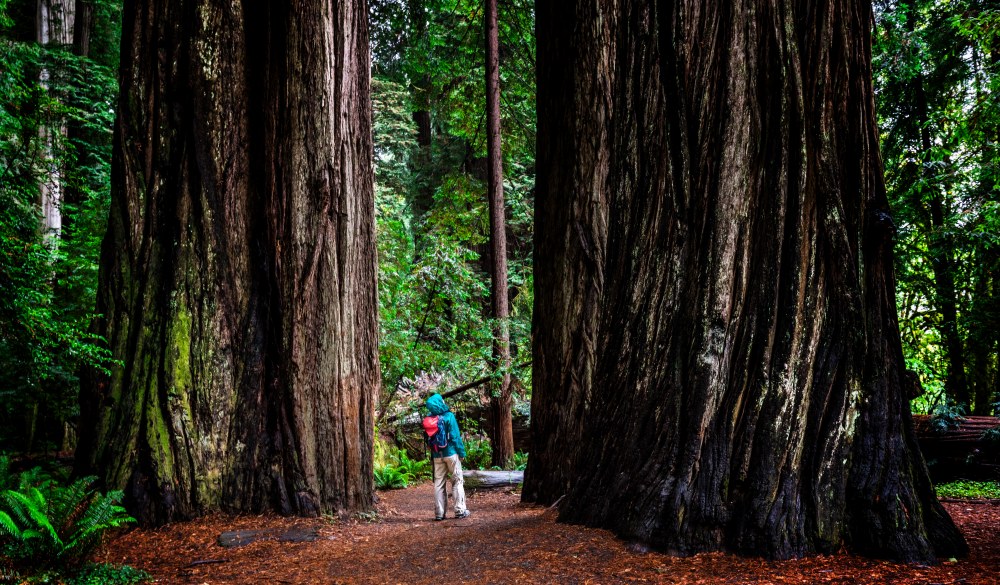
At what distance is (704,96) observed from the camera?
4.22m

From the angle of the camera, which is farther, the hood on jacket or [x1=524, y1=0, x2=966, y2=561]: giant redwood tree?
the hood on jacket

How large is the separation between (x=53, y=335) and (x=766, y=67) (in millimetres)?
5402

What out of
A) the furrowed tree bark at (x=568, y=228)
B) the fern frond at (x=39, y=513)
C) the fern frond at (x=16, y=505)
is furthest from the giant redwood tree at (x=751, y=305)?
the fern frond at (x=16, y=505)

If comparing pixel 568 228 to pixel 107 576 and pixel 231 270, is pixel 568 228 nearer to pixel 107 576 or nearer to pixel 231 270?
pixel 231 270

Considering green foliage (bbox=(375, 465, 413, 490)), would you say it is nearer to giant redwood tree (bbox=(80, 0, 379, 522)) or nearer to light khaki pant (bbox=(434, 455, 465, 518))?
light khaki pant (bbox=(434, 455, 465, 518))

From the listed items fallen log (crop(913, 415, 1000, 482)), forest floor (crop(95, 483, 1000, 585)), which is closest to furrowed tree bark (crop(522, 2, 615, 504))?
forest floor (crop(95, 483, 1000, 585))

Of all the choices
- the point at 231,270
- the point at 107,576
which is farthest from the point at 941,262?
the point at 107,576

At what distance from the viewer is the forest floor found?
11.2 ft

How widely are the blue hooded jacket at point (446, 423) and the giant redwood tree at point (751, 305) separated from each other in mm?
3452

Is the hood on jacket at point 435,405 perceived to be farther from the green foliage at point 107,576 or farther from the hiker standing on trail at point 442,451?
the green foliage at point 107,576

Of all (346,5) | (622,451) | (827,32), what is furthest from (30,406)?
(827,32)

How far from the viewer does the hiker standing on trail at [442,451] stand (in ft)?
25.8

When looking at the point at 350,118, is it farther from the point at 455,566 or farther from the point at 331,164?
the point at 455,566

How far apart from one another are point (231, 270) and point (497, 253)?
713 centimetres
